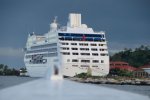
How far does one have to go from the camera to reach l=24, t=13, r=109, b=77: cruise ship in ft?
294

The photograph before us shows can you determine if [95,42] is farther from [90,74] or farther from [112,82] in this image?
[112,82]

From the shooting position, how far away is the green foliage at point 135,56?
132500mm

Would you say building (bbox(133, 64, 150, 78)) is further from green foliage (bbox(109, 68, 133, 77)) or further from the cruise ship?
the cruise ship

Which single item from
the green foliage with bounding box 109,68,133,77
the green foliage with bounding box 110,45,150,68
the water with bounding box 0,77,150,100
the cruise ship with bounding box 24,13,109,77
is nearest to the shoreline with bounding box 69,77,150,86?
the cruise ship with bounding box 24,13,109,77

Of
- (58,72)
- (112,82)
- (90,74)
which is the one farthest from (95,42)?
(58,72)

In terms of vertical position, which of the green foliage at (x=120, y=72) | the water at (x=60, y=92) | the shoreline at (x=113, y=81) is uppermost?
the green foliage at (x=120, y=72)

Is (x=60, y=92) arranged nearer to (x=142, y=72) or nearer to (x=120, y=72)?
(x=120, y=72)

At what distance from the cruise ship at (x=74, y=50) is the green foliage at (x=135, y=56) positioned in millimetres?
37343

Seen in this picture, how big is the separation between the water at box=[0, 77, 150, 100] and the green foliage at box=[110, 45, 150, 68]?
120424 millimetres

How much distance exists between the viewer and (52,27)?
103 meters

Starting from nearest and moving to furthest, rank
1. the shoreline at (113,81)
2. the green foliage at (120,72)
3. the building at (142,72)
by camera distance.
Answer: the shoreline at (113,81) → the green foliage at (120,72) → the building at (142,72)

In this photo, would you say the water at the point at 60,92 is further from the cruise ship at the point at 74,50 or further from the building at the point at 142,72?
the building at the point at 142,72

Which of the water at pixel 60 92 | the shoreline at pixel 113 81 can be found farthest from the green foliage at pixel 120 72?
the water at pixel 60 92

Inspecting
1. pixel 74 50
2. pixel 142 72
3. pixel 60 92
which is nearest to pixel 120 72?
pixel 142 72
